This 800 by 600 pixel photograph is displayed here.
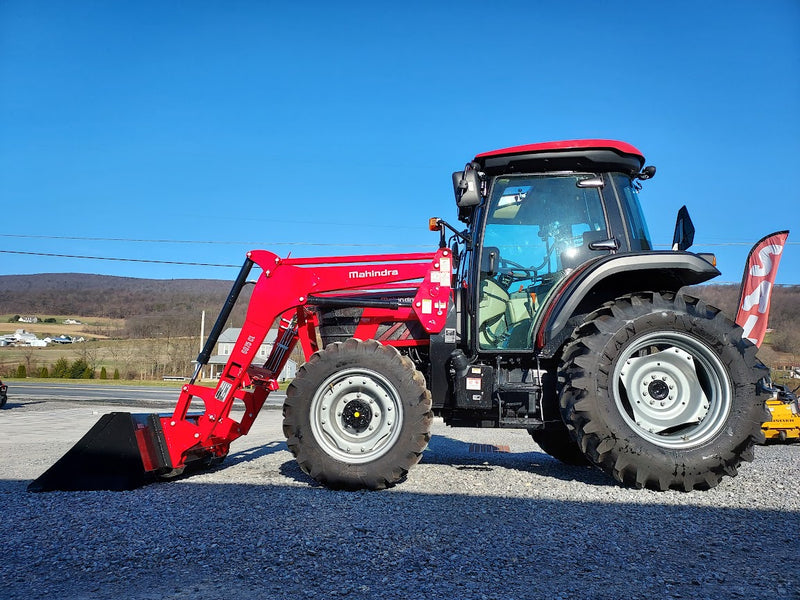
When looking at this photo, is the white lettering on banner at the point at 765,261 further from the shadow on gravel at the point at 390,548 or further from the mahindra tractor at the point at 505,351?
the shadow on gravel at the point at 390,548

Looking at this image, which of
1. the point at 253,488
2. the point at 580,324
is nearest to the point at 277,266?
the point at 253,488

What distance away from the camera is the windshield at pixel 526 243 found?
4.99m

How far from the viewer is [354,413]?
15.4 ft

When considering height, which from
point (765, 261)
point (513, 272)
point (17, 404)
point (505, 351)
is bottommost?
point (17, 404)

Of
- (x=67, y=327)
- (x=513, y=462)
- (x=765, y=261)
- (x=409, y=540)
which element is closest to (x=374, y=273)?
(x=513, y=462)

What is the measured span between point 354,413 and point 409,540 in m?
1.73

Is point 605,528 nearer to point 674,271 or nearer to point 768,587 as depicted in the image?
point 768,587

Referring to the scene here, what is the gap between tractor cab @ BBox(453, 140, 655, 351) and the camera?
4941 millimetres

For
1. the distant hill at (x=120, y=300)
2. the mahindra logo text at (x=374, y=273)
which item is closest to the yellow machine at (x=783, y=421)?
the mahindra logo text at (x=374, y=273)

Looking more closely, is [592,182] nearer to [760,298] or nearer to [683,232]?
[683,232]

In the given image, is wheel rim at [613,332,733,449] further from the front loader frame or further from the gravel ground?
the front loader frame

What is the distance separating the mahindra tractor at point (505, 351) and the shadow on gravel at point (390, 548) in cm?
51

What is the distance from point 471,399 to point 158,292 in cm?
8880

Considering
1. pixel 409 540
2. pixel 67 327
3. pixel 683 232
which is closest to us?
pixel 409 540
